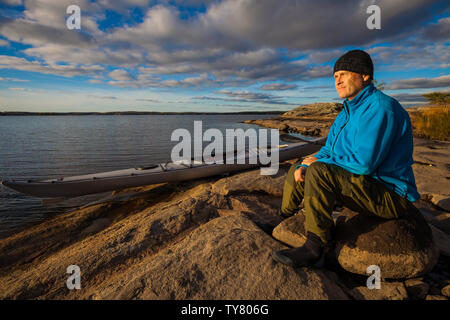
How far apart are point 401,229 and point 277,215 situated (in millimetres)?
2265

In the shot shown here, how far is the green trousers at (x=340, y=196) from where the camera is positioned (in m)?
2.39

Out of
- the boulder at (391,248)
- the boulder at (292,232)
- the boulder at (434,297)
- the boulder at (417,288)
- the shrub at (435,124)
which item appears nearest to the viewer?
the boulder at (434,297)

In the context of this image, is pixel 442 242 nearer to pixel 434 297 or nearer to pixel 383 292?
pixel 434 297

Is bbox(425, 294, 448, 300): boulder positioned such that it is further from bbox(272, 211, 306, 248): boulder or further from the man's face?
the man's face

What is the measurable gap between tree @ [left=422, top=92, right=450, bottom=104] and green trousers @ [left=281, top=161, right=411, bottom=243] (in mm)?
23754

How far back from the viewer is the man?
88.9 inches

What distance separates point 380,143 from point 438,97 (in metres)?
25.7

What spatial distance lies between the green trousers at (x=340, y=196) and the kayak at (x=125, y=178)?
711 cm

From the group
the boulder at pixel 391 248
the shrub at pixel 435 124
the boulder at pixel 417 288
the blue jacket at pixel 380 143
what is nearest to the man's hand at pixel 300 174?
the blue jacket at pixel 380 143

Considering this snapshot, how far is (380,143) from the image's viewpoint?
2.23 meters

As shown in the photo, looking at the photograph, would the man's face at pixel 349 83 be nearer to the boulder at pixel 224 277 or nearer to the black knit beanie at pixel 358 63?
the black knit beanie at pixel 358 63

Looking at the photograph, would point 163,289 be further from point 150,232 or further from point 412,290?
point 412,290

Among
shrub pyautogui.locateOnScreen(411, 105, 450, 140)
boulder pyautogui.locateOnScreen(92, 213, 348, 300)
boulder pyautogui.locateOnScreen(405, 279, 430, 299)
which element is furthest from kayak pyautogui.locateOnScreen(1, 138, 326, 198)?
shrub pyautogui.locateOnScreen(411, 105, 450, 140)

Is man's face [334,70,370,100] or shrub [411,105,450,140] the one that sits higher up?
shrub [411,105,450,140]
